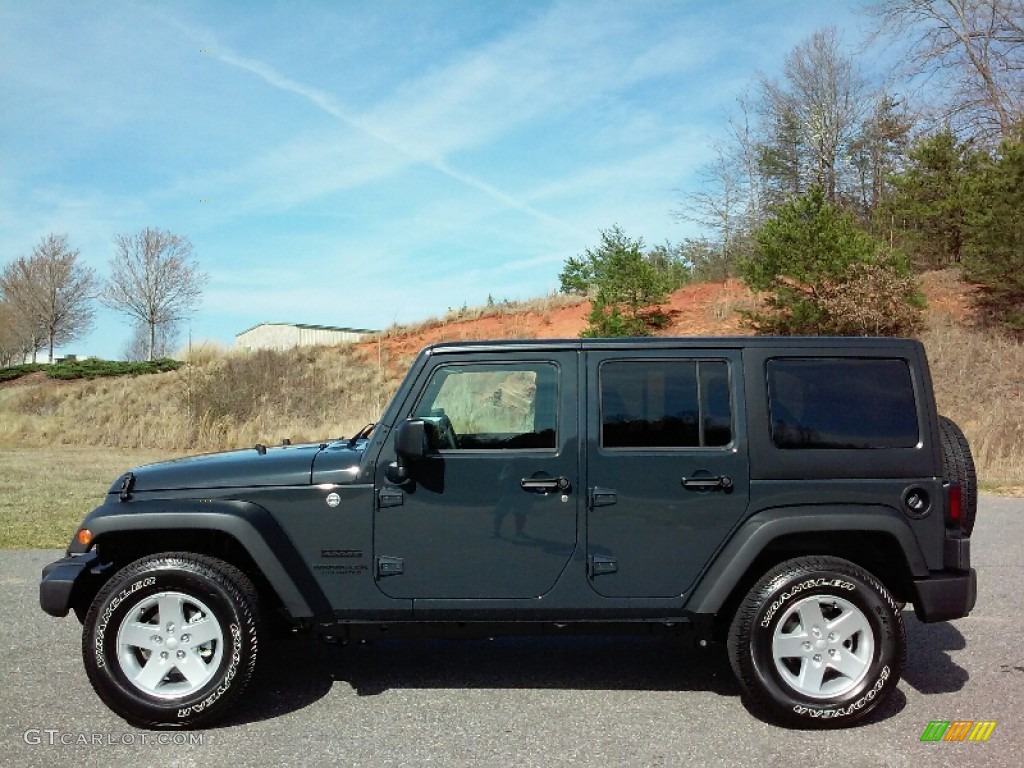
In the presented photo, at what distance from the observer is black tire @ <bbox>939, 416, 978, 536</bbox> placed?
4711mm

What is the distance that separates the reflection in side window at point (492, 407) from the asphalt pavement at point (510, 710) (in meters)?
1.34

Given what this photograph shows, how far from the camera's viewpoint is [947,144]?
96.9 ft

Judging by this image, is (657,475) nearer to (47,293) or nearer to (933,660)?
(933,660)

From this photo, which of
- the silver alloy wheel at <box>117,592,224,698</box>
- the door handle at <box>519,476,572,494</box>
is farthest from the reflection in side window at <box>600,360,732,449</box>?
the silver alloy wheel at <box>117,592,224,698</box>

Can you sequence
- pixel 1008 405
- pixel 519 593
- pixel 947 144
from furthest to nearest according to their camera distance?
pixel 947 144 < pixel 1008 405 < pixel 519 593

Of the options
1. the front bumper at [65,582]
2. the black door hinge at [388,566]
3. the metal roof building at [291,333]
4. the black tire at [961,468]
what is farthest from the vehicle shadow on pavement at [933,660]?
the metal roof building at [291,333]

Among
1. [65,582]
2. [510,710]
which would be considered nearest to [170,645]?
[65,582]

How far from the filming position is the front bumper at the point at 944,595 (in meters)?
4.45

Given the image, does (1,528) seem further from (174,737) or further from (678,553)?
(678,553)

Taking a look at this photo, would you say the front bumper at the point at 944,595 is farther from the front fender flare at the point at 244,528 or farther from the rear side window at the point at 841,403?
the front fender flare at the point at 244,528

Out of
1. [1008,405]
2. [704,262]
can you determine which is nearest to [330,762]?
[1008,405]

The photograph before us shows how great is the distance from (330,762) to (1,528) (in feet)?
26.7

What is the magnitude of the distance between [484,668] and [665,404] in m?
1.90

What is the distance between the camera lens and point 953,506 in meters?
4.55
